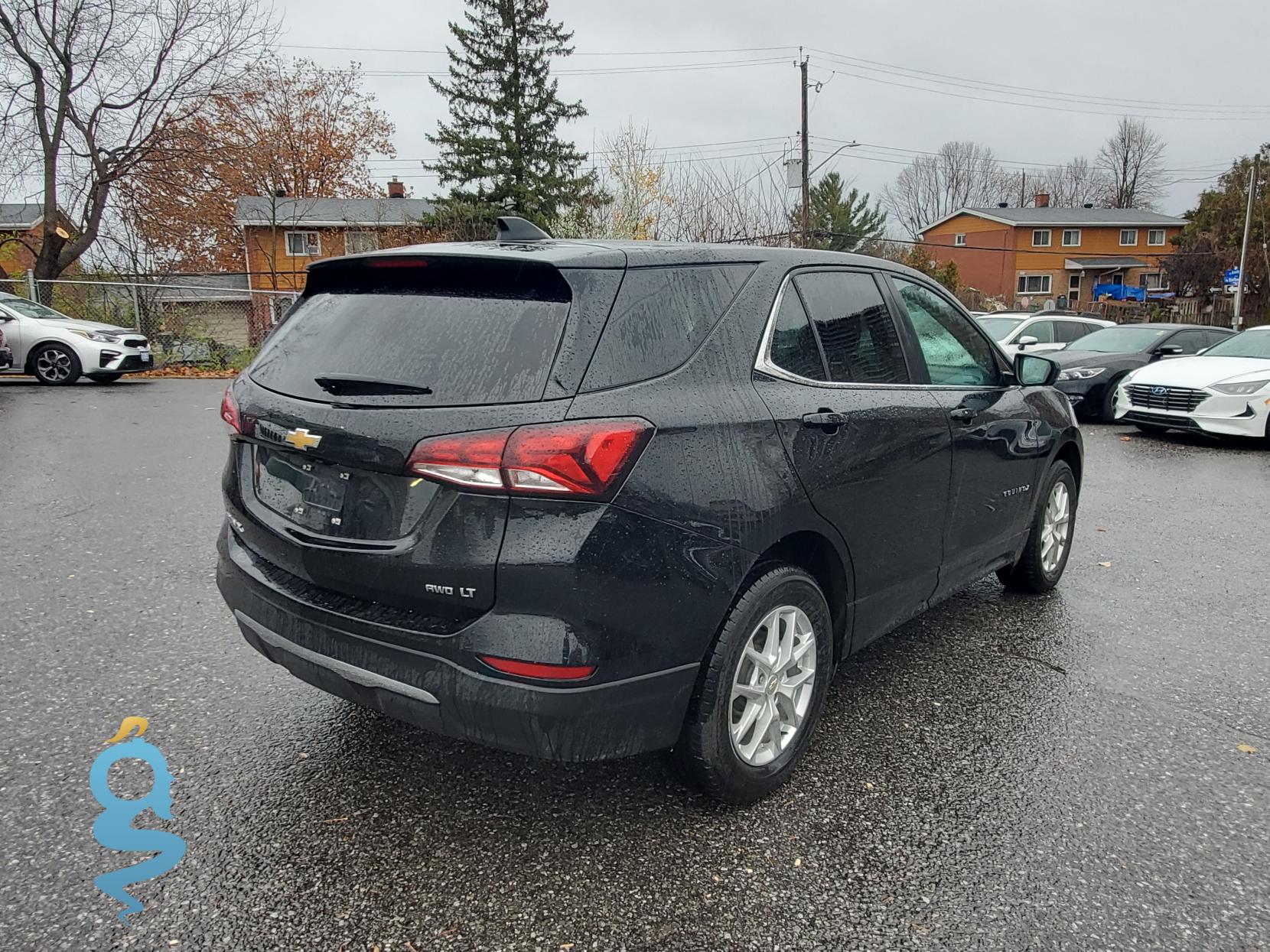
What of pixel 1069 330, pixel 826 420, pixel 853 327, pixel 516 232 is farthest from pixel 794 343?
pixel 1069 330

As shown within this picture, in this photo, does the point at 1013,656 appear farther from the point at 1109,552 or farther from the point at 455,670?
the point at 455,670

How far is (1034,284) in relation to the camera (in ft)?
192

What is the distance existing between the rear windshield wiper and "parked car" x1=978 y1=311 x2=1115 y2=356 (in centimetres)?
1404

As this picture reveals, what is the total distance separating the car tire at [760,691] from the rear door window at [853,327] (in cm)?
83

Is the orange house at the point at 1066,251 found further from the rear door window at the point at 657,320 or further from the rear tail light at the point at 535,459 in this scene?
the rear tail light at the point at 535,459

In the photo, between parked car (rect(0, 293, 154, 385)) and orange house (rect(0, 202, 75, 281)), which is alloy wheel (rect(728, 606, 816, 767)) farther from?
orange house (rect(0, 202, 75, 281))

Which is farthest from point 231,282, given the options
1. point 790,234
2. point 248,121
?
point 790,234

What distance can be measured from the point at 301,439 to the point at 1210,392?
11.0 m

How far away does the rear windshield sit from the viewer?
2311mm

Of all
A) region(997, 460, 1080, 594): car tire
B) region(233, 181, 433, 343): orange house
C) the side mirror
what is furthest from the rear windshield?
region(233, 181, 433, 343): orange house

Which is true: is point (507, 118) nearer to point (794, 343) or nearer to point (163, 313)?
point (163, 313)

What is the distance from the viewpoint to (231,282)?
41.7 metres
